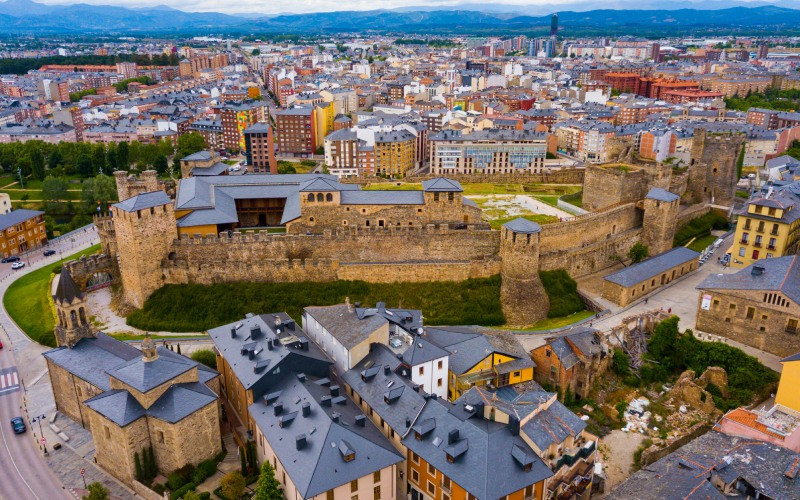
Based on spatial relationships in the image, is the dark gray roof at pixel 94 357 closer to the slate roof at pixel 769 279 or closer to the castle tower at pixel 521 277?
the castle tower at pixel 521 277

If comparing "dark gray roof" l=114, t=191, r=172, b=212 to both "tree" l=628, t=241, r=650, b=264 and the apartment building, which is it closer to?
"tree" l=628, t=241, r=650, b=264

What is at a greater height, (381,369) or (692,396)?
(381,369)

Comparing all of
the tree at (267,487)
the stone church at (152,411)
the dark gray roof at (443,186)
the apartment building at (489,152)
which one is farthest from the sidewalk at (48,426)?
the apartment building at (489,152)

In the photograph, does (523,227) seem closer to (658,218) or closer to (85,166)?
(658,218)

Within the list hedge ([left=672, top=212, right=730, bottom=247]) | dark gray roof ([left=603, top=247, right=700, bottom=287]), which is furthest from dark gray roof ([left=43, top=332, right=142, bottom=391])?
hedge ([left=672, top=212, right=730, bottom=247])

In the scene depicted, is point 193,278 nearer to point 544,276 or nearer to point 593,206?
point 544,276

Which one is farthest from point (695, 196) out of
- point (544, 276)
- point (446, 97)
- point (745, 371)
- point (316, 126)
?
point (446, 97)
